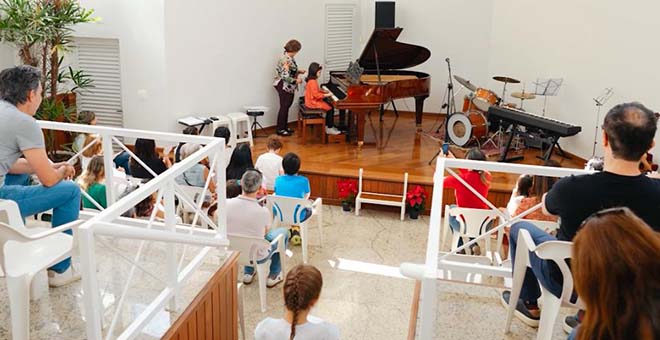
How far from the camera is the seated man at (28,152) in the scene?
281 cm

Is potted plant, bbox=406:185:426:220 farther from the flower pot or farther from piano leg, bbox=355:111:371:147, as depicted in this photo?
piano leg, bbox=355:111:371:147

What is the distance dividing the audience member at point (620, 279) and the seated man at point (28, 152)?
2.49 metres

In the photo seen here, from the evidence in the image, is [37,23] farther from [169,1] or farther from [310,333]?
[310,333]

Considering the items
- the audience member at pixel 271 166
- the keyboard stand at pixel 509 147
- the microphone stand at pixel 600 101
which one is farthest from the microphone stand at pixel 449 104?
the audience member at pixel 271 166

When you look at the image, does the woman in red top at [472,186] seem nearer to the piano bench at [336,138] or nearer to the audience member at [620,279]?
the piano bench at [336,138]

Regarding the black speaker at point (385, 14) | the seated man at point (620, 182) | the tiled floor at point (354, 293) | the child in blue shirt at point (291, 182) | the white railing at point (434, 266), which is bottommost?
the tiled floor at point (354, 293)

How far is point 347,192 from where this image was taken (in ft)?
23.2

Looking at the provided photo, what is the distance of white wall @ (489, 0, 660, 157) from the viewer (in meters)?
6.82

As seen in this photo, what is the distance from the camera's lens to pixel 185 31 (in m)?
7.76

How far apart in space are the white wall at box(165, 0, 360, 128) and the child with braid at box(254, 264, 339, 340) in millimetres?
5580

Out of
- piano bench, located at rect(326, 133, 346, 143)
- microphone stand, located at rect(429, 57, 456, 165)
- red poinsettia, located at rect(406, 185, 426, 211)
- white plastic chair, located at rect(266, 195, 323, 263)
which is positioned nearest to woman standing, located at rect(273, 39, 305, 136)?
piano bench, located at rect(326, 133, 346, 143)

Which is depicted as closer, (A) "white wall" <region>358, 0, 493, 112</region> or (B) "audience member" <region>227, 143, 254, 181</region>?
(B) "audience member" <region>227, 143, 254, 181</region>

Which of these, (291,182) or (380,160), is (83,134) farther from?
(380,160)

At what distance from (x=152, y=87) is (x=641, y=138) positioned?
6573 mm
